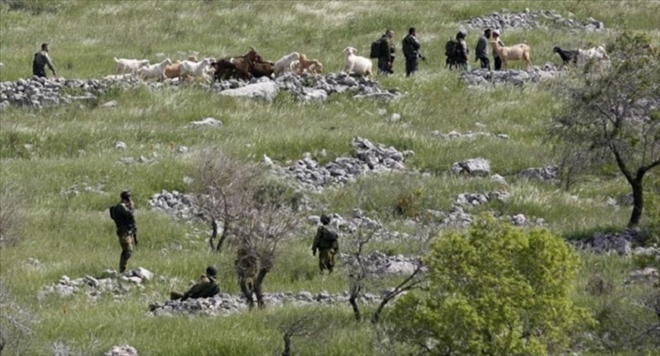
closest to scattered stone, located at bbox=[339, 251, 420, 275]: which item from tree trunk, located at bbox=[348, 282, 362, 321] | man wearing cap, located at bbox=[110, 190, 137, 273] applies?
tree trunk, located at bbox=[348, 282, 362, 321]

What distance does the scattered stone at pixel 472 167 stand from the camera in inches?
Result: 1179

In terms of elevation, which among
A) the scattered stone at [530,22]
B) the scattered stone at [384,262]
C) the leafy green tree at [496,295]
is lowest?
the scattered stone at [530,22]

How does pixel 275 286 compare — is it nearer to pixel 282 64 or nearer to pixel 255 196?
pixel 255 196

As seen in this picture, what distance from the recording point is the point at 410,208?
89.9 ft

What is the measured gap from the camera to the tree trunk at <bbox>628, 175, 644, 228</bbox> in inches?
1021

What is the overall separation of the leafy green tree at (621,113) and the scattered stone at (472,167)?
3.24 meters

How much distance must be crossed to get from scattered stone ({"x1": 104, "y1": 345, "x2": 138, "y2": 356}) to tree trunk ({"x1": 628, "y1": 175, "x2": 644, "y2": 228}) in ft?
35.2

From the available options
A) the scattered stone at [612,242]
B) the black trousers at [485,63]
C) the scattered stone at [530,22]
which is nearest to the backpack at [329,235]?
the scattered stone at [612,242]

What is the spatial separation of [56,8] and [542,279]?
114 ft

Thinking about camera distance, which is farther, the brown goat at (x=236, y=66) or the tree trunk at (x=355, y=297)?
the brown goat at (x=236, y=66)

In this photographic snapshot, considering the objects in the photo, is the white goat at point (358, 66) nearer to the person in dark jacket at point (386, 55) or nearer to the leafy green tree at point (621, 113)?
the person in dark jacket at point (386, 55)

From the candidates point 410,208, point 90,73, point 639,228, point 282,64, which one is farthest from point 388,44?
point 639,228

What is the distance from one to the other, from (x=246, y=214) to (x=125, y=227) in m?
2.26

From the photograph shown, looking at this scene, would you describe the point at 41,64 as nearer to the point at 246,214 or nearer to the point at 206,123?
the point at 206,123
